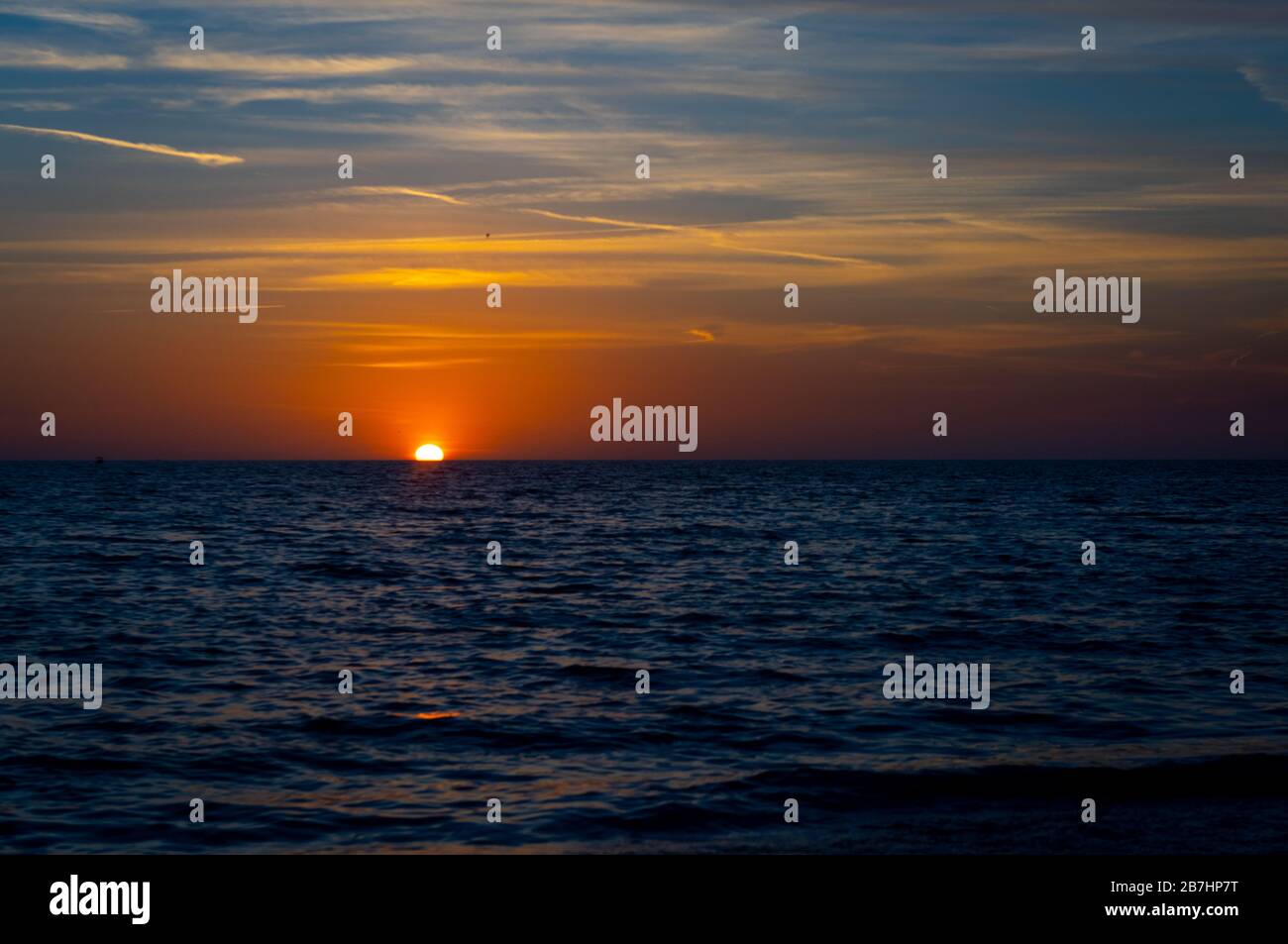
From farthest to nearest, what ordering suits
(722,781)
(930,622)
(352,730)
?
1. (930,622)
2. (352,730)
3. (722,781)

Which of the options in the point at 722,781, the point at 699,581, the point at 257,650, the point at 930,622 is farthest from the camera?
the point at 699,581

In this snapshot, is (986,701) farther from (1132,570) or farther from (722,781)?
(1132,570)

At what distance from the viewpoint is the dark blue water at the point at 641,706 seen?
503 inches

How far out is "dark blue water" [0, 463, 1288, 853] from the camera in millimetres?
12773

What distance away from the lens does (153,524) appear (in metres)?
61.8

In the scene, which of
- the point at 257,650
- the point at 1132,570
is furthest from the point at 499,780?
the point at 1132,570

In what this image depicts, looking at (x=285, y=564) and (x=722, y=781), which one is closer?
(x=722, y=781)

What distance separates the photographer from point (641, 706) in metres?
18.5

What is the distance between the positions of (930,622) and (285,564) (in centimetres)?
2303

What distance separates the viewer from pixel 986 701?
18.9m
